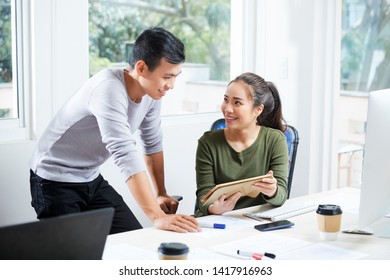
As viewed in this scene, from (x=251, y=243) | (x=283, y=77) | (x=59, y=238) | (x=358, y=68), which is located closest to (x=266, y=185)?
(x=251, y=243)

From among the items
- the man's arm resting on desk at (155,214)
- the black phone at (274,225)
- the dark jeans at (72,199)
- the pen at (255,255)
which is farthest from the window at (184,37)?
the pen at (255,255)

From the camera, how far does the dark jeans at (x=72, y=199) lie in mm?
2490

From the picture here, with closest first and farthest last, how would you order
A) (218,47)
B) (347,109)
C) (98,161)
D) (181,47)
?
1. (181,47)
2. (98,161)
3. (218,47)
4. (347,109)

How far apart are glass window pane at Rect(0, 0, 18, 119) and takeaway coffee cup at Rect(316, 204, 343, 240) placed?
1.64 metres

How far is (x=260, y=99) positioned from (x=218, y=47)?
1444mm

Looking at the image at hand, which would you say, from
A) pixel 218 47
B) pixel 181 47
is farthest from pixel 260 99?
pixel 218 47

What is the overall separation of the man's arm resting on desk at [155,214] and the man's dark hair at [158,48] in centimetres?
43

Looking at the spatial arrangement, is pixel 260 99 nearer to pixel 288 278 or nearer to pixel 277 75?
pixel 288 278

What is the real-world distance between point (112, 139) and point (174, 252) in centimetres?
75

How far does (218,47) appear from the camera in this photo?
402 centimetres

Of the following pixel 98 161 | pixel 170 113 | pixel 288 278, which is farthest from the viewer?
pixel 170 113

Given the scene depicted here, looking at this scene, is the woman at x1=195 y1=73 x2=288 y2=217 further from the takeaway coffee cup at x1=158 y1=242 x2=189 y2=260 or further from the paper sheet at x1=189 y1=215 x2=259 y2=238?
the takeaway coffee cup at x1=158 y1=242 x2=189 y2=260

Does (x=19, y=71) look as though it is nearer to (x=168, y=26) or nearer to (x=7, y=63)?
(x=7, y=63)

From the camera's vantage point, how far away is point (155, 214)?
2.13 metres
